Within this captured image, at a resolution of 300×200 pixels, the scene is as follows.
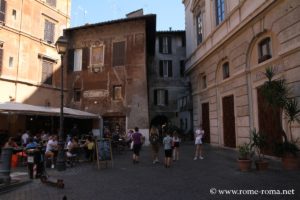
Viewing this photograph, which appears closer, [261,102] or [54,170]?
[54,170]

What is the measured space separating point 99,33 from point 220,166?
1718cm

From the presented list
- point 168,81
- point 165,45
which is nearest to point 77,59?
point 168,81

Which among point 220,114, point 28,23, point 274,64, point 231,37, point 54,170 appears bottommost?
point 54,170

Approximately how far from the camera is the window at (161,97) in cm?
3134

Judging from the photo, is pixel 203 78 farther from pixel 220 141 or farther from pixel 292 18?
pixel 292 18

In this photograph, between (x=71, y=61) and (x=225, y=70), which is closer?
(x=225, y=70)

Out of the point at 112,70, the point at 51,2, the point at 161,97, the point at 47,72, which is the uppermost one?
the point at 51,2

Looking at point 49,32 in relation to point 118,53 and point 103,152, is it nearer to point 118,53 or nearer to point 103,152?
point 118,53

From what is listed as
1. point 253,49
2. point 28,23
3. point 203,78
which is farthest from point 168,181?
point 28,23

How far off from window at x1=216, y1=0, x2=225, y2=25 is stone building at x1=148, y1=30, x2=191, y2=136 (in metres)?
13.4

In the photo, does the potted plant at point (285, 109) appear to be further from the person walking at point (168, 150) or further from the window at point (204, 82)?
the window at point (204, 82)

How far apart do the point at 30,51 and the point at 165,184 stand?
55.2ft

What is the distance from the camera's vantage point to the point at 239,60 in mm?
14164

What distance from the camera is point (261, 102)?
12.2m
